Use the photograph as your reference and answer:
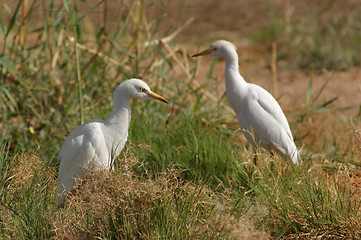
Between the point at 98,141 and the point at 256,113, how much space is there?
1091 millimetres

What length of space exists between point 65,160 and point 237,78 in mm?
1279

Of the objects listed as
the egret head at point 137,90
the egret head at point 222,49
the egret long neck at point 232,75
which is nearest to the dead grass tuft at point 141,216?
the egret head at point 137,90

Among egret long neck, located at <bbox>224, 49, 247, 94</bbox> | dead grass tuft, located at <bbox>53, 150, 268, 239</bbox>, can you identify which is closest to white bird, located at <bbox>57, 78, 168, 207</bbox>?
dead grass tuft, located at <bbox>53, 150, 268, 239</bbox>

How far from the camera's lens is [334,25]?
7.07 meters

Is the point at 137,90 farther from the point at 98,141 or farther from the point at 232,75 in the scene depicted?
the point at 232,75

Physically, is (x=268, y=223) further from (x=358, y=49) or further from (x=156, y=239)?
(x=358, y=49)

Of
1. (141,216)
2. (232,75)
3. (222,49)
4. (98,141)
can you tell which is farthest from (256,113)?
(141,216)

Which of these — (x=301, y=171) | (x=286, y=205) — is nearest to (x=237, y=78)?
(x=301, y=171)

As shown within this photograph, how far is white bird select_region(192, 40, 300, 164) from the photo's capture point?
3271 mm

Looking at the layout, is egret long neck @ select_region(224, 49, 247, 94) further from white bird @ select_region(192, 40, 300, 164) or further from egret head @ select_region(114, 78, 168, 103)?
egret head @ select_region(114, 78, 168, 103)

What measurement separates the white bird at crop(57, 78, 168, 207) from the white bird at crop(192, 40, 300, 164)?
2.33ft

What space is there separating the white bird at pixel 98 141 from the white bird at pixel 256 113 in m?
0.71

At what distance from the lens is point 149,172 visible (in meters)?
3.19

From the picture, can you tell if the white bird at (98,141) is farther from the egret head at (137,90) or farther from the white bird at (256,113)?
the white bird at (256,113)
